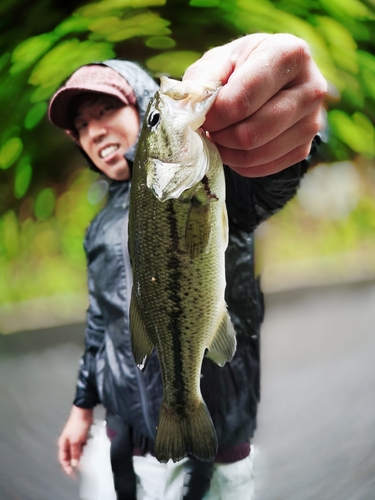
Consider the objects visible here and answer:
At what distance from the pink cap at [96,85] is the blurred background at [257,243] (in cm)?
2

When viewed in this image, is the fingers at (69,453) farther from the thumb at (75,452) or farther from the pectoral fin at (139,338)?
the pectoral fin at (139,338)

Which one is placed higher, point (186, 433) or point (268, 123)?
point (268, 123)

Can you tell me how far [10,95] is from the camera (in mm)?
620

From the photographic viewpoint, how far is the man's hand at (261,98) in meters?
0.30

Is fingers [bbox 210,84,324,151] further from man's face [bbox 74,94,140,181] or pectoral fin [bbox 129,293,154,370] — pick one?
man's face [bbox 74,94,140,181]

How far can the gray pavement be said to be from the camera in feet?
2.15

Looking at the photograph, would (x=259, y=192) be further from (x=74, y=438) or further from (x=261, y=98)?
(x=74, y=438)

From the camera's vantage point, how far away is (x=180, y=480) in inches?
26.2

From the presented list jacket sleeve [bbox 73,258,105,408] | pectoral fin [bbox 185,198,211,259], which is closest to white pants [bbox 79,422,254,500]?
jacket sleeve [bbox 73,258,105,408]

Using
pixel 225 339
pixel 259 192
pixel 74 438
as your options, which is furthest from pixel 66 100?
pixel 74 438

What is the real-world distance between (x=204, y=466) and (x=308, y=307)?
311mm

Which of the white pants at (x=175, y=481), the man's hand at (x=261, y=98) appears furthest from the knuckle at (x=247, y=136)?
the white pants at (x=175, y=481)

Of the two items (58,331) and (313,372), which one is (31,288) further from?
(313,372)

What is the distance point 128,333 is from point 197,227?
0.35m
